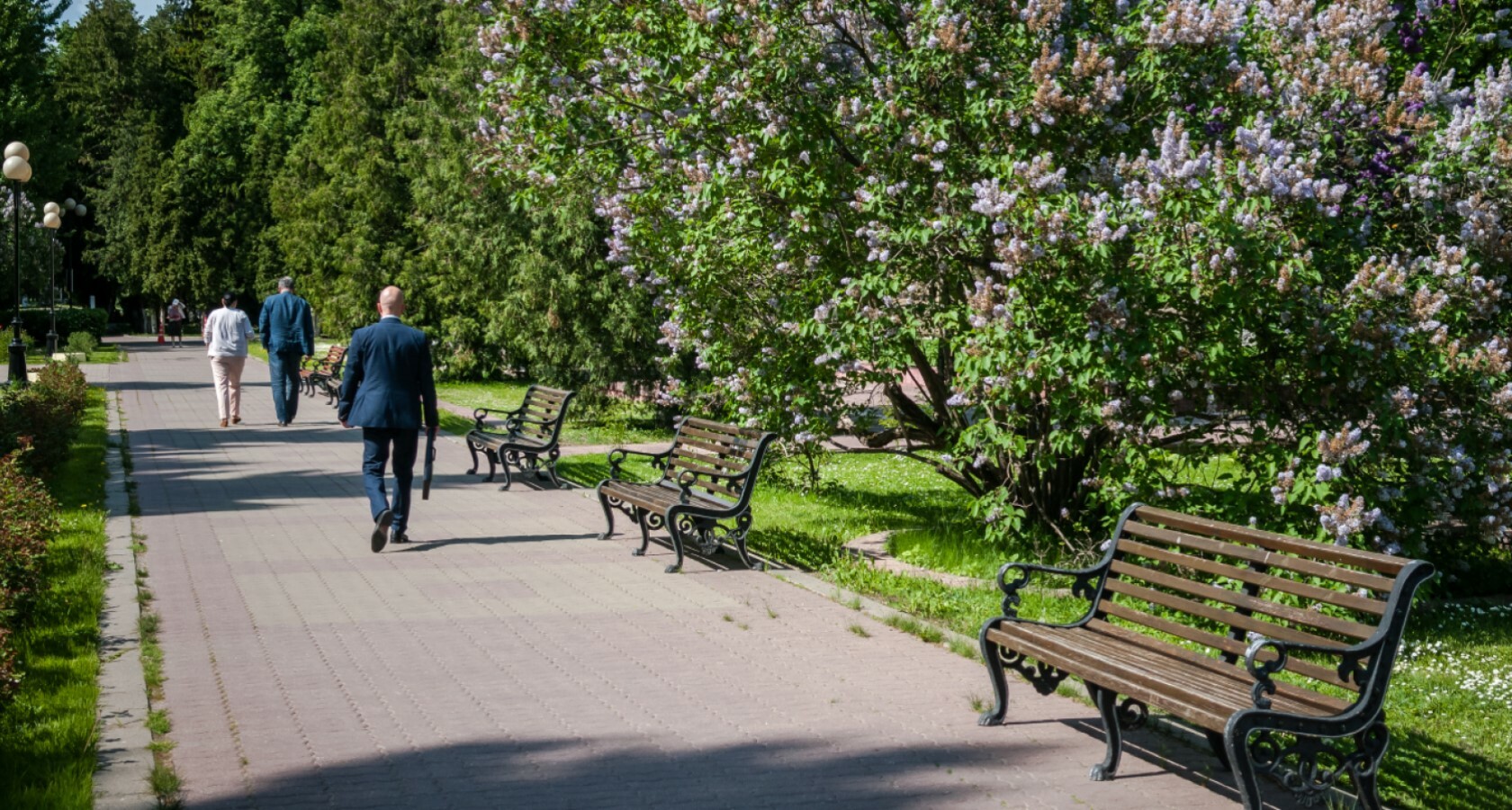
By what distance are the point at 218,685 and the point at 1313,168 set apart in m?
5.86

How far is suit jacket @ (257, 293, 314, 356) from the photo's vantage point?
18.8m

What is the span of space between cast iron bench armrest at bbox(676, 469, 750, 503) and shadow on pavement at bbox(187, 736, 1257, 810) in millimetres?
4294

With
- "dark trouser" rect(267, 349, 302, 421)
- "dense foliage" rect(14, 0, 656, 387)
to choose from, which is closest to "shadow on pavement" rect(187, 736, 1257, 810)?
"dense foliage" rect(14, 0, 656, 387)

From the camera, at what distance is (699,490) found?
428 inches

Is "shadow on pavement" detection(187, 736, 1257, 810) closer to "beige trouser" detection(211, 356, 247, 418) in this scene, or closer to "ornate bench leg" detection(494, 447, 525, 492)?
"ornate bench leg" detection(494, 447, 525, 492)

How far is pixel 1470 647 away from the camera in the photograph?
26.2ft

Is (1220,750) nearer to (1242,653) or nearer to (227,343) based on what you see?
(1242,653)

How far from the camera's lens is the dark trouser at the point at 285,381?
Result: 63.0 ft

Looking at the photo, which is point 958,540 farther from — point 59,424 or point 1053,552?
point 59,424

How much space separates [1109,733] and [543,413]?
1016 cm

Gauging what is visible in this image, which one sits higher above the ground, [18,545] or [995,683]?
[18,545]

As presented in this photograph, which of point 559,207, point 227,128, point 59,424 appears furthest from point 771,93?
point 227,128

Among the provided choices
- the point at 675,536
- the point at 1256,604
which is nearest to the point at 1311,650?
the point at 1256,604

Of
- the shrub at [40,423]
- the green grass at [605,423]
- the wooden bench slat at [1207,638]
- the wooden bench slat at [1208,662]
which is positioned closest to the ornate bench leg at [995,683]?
the wooden bench slat at [1208,662]
